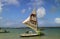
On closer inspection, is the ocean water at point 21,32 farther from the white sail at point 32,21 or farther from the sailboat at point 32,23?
the white sail at point 32,21

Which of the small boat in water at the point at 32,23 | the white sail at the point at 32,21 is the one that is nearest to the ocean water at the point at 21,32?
the small boat in water at the point at 32,23

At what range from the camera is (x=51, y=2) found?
1041 cm

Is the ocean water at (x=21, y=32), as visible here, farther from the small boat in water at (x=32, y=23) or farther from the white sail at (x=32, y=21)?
the white sail at (x=32, y=21)

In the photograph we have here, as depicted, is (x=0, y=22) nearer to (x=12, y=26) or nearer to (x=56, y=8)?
(x=12, y=26)

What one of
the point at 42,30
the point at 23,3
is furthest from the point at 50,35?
the point at 23,3

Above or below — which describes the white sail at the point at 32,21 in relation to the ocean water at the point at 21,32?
above

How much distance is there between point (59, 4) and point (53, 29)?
0.57m

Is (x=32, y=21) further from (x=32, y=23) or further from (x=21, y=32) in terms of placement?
(x=21, y=32)

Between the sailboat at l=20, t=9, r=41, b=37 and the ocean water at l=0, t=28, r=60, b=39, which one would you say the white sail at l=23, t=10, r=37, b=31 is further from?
the ocean water at l=0, t=28, r=60, b=39

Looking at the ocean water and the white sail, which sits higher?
the white sail

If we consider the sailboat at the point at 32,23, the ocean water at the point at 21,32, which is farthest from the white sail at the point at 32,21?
the ocean water at the point at 21,32

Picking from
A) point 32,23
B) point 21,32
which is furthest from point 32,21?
point 21,32

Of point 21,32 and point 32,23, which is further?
point 32,23

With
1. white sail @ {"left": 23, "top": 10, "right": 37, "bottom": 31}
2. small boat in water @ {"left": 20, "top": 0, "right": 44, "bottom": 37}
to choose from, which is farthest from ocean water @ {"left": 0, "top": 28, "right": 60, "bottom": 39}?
white sail @ {"left": 23, "top": 10, "right": 37, "bottom": 31}
